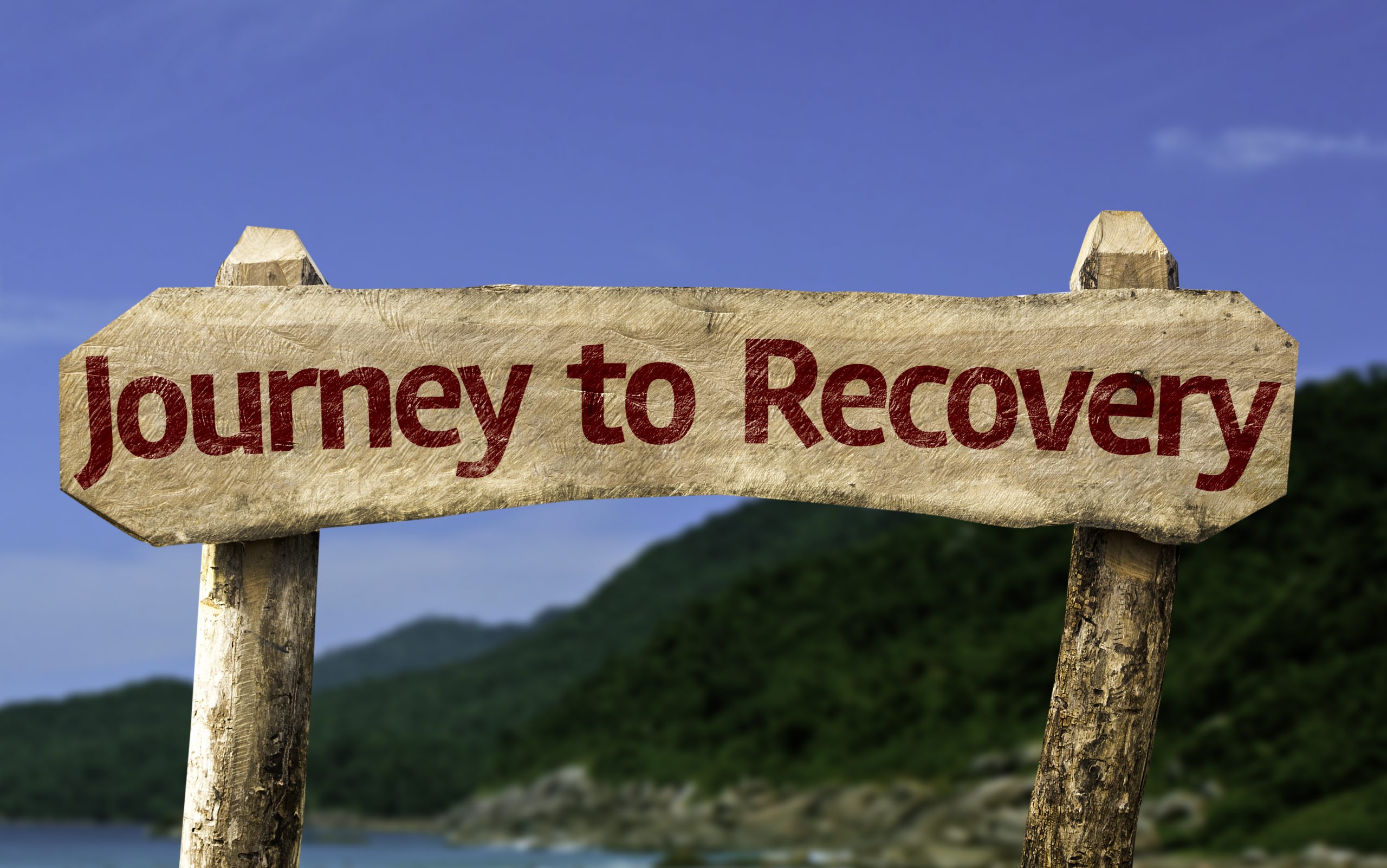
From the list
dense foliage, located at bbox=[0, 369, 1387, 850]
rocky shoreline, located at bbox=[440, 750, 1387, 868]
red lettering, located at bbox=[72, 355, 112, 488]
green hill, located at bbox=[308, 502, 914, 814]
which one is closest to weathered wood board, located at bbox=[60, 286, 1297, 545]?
red lettering, located at bbox=[72, 355, 112, 488]

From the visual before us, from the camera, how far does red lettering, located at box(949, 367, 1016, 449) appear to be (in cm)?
411

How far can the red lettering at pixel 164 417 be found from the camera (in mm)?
3922

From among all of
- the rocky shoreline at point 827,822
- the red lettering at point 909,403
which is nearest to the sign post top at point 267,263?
the red lettering at point 909,403

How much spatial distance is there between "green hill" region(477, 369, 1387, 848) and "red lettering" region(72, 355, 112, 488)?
13.0 m

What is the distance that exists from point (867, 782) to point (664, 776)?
4220mm

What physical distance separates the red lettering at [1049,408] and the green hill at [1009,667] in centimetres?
1083

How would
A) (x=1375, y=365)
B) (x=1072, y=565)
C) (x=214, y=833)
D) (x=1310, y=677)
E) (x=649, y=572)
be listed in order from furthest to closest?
(x=649, y=572), (x=1375, y=365), (x=1310, y=677), (x=1072, y=565), (x=214, y=833)

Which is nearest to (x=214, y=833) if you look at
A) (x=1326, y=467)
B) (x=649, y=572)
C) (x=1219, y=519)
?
(x=1219, y=519)

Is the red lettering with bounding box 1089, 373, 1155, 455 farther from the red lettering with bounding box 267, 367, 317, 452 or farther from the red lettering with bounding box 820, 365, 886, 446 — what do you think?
the red lettering with bounding box 267, 367, 317, 452

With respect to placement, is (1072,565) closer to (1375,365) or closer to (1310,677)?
(1310,677)

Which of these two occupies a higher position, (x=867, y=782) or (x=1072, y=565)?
(x=1072, y=565)

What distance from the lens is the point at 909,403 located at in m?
4.10

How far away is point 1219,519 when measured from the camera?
4.16 metres

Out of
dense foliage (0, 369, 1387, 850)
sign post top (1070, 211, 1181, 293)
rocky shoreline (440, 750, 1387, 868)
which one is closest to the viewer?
sign post top (1070, 211, 1181, 293)
